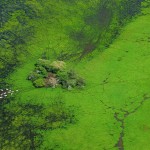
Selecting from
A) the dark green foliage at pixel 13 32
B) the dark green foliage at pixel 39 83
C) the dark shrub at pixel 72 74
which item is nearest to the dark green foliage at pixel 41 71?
the dark green foliage at pixel 39 83

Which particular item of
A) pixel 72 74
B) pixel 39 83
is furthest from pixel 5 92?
pixel 72 74

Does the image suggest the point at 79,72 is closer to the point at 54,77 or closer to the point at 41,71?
the point at 54,77

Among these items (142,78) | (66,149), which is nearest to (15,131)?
(66,149)

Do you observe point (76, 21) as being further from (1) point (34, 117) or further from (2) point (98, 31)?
(1) point (34, 117)

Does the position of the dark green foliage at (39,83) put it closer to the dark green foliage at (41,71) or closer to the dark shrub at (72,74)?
the dark green foliage at (41,71)

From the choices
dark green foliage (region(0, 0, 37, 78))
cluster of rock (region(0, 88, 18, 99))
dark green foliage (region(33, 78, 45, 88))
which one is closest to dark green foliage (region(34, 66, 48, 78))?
dark green foliage (region(33, 78, 45, 88))

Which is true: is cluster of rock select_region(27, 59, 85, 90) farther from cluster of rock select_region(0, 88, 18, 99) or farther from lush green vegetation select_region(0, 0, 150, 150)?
cluster of rock select_region(0, 88, 18, 99)
